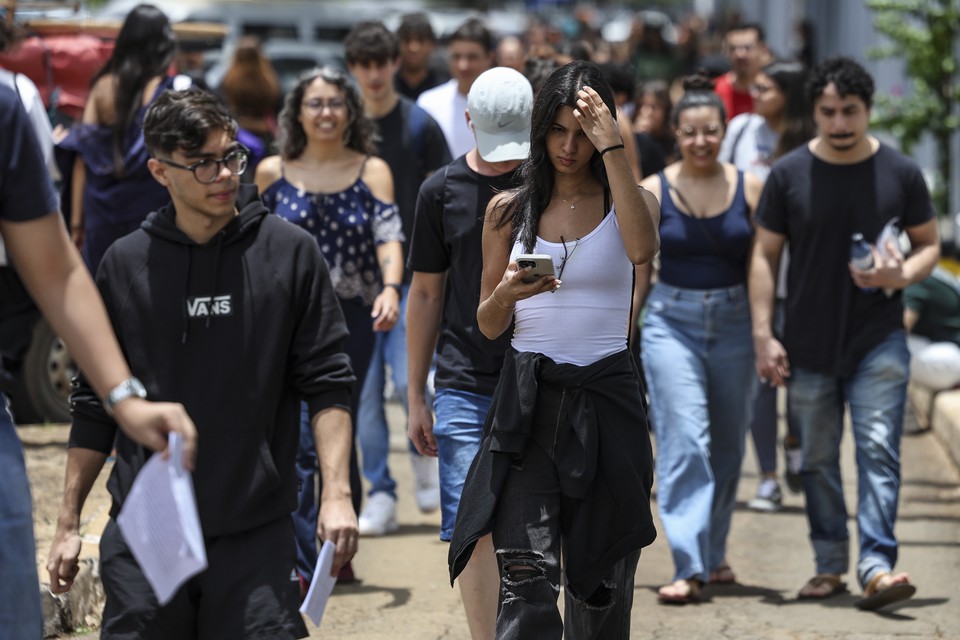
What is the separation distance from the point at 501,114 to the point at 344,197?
1837 millimetres

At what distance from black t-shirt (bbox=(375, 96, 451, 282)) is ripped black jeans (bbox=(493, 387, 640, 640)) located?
11.5ft

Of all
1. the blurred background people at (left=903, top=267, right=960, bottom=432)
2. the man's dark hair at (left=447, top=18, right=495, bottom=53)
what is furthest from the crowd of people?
the blurred background people at (left=903, top=267, right=960, bottom=432)

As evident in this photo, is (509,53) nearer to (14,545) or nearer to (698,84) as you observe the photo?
(698,84)

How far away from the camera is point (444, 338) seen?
5531 mm

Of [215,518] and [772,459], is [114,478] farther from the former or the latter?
[772,459]

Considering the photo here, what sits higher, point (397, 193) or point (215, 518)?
point (397, 193)

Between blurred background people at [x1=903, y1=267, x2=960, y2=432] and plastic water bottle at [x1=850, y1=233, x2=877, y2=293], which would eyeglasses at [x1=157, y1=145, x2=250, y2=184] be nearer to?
plastic water bottle at [x1=850, y1=233, x2=877, y2=293]

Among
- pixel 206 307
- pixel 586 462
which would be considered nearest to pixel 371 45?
pixel 586 462

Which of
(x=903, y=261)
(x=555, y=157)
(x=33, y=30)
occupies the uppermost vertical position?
(x=33, y=30)

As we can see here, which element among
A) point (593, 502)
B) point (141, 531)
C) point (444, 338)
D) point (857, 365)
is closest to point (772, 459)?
point (857, 365)

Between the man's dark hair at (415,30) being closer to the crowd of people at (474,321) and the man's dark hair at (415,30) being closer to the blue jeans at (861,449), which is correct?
the crowd of people at (474,321)

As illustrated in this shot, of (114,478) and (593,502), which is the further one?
(593,502)

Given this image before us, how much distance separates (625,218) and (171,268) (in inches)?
48.0

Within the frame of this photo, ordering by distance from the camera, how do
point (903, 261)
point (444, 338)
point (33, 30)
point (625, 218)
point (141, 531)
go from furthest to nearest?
point (33, 30) < point (903, 261) < point (444, 338) < point (625, 218) < point (141, 531)
